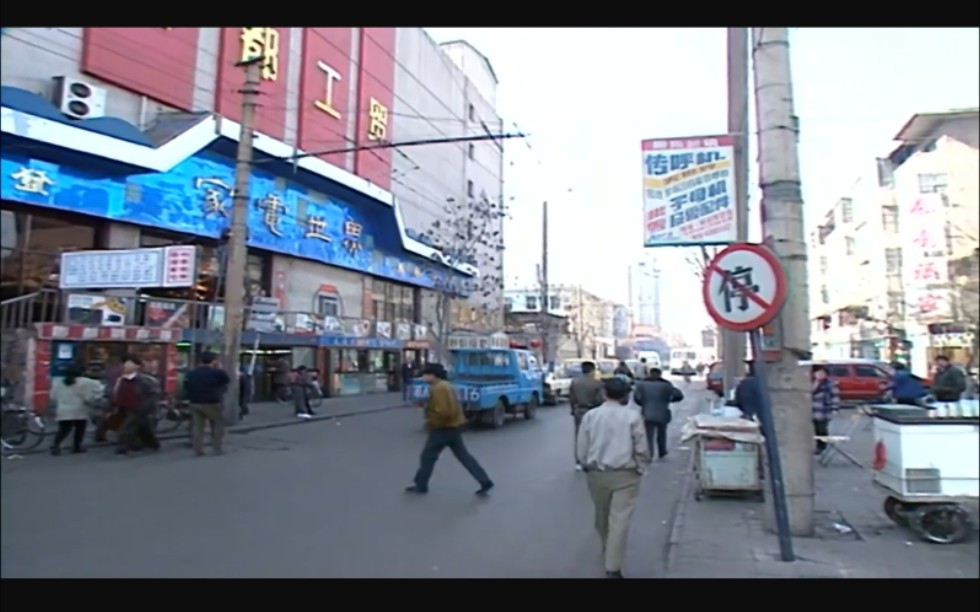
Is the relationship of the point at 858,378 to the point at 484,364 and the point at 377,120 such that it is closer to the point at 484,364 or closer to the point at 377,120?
the point at 484,364

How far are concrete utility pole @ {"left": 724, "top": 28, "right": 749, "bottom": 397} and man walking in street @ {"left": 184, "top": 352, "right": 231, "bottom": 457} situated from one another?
7440mm

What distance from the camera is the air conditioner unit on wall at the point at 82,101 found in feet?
40.1

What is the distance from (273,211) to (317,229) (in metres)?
4.24

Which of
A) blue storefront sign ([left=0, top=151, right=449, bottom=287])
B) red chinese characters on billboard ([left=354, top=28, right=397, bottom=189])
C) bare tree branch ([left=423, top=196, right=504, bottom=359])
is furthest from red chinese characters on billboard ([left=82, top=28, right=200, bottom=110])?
bare tree branch ([left=423, top=196, right=504, bottom=359])

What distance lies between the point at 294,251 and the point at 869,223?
33094mm

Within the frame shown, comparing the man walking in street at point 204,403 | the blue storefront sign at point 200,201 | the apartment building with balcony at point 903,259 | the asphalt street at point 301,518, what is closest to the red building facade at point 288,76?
the blue storefront sign at point 200,201

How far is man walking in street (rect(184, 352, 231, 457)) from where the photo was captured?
9.59 metres

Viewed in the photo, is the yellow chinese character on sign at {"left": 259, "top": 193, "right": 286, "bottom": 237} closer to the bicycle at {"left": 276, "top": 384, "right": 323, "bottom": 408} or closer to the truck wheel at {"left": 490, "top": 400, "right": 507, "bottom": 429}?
the bicycle at {"left": 276, "top": 384, "right": 323, "bottom": 408}

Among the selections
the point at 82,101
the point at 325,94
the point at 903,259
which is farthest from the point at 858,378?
the point at 82,101

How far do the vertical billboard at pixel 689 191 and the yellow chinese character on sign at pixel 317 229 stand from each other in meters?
16.3

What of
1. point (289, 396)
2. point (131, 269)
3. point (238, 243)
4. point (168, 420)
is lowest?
point (289, 396)

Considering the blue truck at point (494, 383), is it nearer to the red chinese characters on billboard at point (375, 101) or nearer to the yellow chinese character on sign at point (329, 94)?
the red chinese characters on billboard at point (375, 101)

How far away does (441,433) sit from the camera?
7.36 meters
